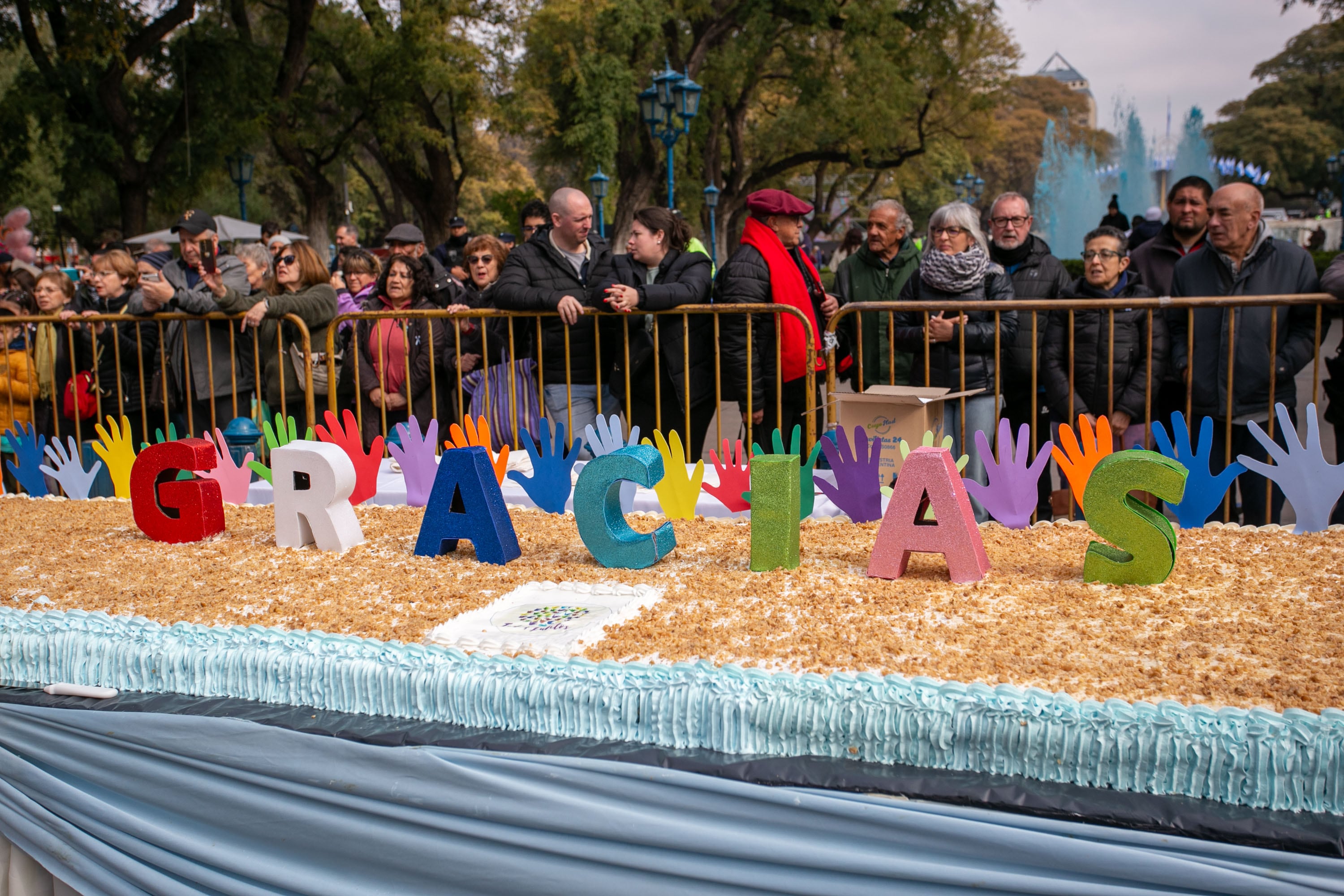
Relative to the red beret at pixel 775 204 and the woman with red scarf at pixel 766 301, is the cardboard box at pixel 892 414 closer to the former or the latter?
the woman with red scarf at pixel 766 301

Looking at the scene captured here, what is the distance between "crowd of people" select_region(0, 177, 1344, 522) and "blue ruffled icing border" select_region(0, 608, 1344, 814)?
7.79 ft

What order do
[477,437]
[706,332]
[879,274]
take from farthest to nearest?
[879,274], [706,332], [477,437]

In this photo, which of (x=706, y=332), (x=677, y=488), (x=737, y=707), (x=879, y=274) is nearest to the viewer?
(x=737, y=707)

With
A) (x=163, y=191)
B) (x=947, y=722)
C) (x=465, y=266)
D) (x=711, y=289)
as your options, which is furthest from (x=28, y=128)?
(x=947, y=722)

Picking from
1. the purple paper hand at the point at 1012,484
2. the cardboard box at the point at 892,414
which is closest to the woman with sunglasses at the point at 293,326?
the cardboard box at the point at 892,414

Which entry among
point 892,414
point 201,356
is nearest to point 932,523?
point 892,414

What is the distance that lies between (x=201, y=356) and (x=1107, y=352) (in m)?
4.62

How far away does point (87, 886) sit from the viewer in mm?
2545

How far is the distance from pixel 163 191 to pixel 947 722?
1921 cm

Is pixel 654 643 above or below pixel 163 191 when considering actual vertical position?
below

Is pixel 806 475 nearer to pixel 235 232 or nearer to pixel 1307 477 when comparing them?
pixel 1307 477

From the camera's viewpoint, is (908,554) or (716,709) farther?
(908,554)

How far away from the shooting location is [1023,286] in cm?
526

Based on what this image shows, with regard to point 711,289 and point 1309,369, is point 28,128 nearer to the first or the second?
point 711,289
